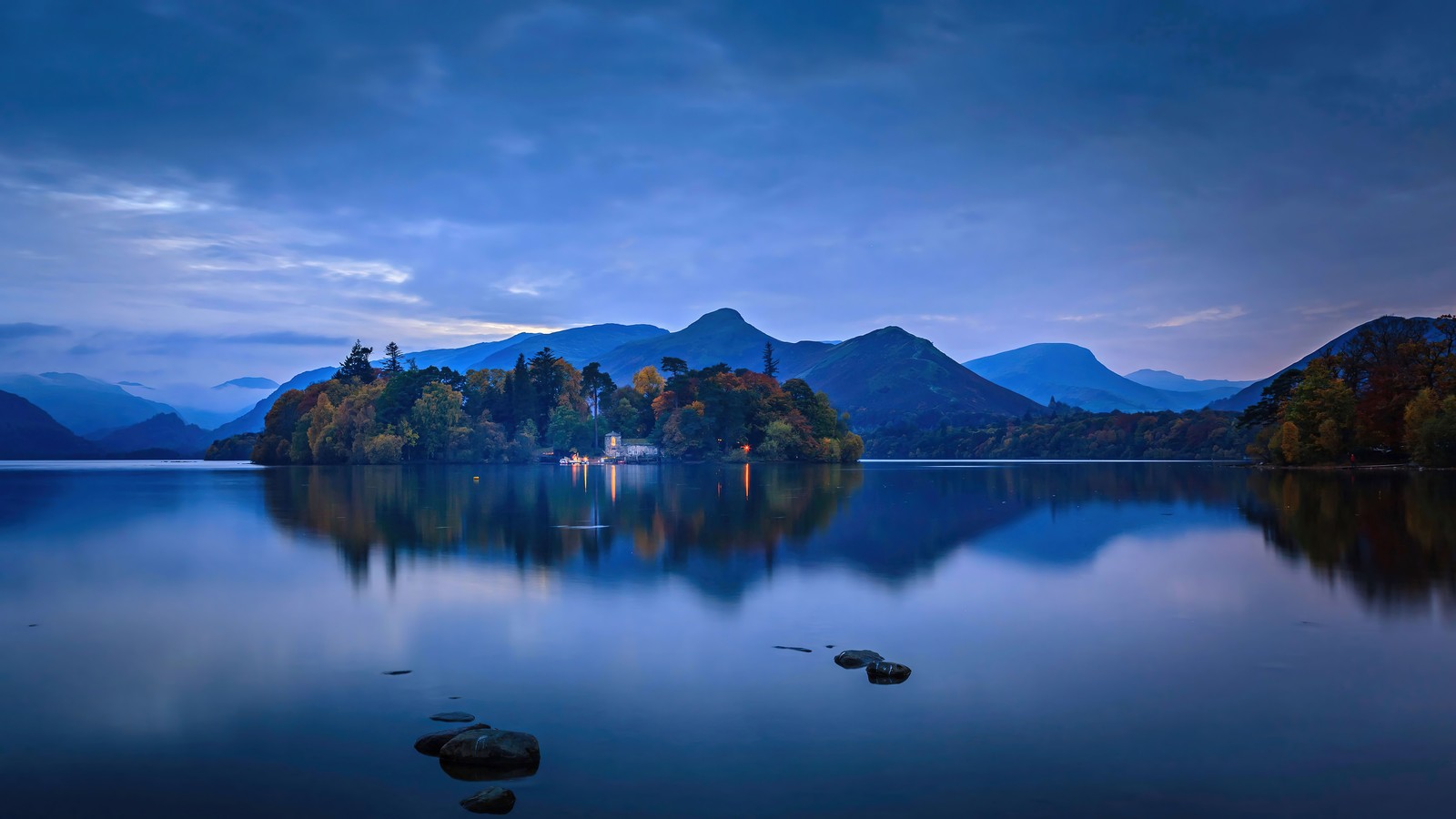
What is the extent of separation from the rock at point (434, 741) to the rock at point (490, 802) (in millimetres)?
1525

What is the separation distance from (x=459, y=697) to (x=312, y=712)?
185 centimetres

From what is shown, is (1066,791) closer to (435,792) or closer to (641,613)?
(435,792)

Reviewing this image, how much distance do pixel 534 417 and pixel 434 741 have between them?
150m

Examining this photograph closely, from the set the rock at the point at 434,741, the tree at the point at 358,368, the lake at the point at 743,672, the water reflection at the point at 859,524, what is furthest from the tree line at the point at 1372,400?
the tree at the point at 358,368

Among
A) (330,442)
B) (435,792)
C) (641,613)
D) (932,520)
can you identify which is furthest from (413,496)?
(330,442)

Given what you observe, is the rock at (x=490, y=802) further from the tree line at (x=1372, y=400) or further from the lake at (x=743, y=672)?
the tree line at (x=1372, y=400)

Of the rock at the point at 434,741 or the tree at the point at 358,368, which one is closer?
the rock at the point at 434,741

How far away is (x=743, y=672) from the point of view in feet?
43.5

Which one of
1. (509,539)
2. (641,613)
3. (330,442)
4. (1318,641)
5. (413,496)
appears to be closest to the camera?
(1318,641)

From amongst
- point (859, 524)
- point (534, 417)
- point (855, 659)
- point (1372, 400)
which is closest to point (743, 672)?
point (855, 659)

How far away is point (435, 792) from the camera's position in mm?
8555

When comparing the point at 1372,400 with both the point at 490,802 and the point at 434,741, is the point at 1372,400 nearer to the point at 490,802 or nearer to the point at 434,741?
the point at 434,741

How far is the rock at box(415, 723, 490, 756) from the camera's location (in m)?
9.71

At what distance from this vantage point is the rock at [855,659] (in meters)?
13.4
